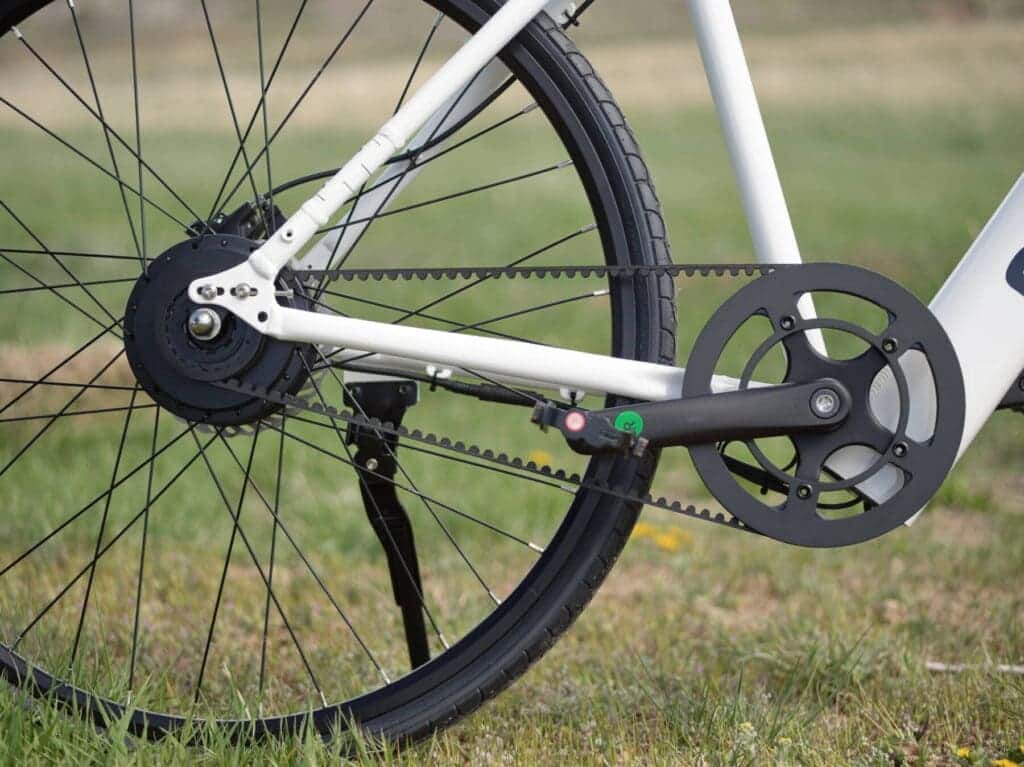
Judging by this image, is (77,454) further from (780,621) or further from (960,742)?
(960,742)

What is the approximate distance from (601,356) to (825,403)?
34 centimetres

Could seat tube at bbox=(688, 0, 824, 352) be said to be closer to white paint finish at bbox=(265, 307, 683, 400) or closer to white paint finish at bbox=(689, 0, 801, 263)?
white paint finish at bbox=(689, 0, 801, 263)

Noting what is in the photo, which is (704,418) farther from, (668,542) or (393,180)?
(668,542)

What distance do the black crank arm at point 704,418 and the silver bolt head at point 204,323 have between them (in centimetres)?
50

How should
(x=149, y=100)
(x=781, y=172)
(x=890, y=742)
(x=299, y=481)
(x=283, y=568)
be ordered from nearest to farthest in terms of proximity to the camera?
(x=890, y=742) < (x=283, y=568) < (x=299, y=481) < (x=781, y=172) < (x=149, y=100)

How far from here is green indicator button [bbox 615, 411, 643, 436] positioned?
6.23 ft

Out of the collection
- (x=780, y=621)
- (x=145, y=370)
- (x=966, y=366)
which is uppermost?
(x=966, y=366)

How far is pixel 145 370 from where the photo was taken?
2018mm

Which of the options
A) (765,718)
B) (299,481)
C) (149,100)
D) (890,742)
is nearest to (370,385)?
(765,718)

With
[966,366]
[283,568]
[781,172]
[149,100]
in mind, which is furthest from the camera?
[149,100]

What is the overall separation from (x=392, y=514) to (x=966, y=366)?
99 centimetres

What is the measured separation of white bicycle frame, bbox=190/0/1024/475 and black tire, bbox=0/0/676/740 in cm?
6

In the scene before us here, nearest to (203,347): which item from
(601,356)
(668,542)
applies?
(601,356)

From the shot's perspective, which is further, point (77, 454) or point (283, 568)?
point (77, 454)
